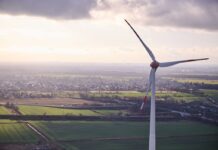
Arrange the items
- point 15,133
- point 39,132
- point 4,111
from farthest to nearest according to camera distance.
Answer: point 4,111 → point 39,132 → point 15,133

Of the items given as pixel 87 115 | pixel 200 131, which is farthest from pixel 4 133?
pixel 200 131

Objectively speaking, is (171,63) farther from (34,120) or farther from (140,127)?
(34,120)

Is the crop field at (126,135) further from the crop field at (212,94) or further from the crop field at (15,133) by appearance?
the crop field at (212,94)

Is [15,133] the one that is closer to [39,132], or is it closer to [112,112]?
[39,132]

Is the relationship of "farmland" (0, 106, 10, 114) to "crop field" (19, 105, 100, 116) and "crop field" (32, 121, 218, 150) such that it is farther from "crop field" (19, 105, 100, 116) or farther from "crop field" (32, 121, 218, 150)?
"crop field" (32, 121, 218, 150)

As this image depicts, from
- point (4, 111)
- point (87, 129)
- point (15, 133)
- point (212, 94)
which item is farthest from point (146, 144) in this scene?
point (212, 94)

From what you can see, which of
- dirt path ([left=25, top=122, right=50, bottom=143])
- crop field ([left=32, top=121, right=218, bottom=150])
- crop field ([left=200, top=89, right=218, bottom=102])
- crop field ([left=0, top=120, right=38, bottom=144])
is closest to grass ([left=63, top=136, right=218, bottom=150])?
crop field ([left=32, top=121, right=218, bottom=150])
